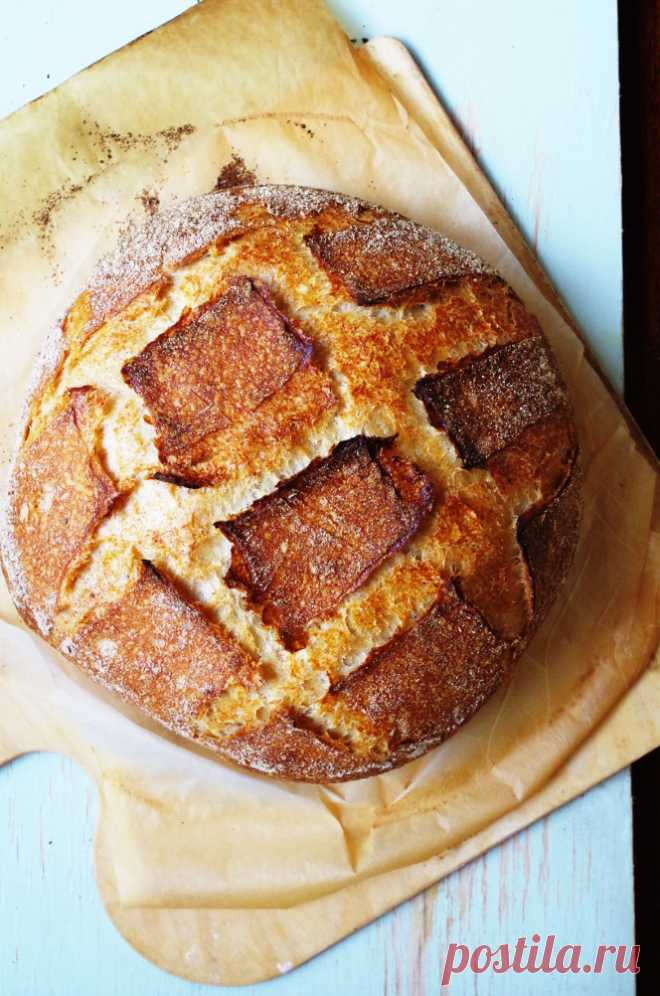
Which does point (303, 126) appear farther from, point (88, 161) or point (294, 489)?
point (294, 489)

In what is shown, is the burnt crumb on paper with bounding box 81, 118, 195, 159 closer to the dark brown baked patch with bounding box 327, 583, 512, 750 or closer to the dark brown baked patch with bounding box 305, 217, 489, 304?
the dark brown baked patch with bounding box 305, 217, 489, 304

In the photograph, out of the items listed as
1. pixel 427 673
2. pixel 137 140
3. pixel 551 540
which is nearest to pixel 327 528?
pixel 427 673

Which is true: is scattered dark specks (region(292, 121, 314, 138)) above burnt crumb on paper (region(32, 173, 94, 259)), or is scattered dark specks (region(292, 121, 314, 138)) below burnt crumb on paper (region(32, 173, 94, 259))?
below

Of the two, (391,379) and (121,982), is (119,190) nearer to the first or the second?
(391,379)

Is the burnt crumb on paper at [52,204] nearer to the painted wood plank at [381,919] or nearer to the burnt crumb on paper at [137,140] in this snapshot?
the burnt crumb on paper at [137,140]

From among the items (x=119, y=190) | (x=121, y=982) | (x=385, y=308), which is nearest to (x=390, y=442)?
(x=385, y=308)

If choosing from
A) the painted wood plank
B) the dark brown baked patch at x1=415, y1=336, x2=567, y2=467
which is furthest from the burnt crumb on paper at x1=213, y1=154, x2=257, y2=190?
the painted wood plank
